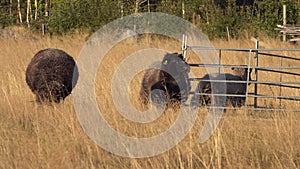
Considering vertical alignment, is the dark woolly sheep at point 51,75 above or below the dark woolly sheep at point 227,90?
above

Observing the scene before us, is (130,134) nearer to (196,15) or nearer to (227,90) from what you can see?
(227,90)

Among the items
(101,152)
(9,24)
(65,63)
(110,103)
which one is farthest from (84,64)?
(9,24)

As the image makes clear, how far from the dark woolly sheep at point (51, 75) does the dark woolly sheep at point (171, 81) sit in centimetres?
141

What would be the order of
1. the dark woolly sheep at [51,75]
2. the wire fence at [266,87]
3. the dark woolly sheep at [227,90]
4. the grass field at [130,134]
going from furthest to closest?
1. the dark woolly sheep at [227,90]
2. the dark woolly sheep at [51,75]
3. the wire fence at [266,87]
4. the grass field at [130,134]

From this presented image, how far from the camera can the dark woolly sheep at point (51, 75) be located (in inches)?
387

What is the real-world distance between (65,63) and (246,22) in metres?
16.1

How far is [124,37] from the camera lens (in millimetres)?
21219

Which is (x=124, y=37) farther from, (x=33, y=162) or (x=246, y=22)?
(x=33, y=162)

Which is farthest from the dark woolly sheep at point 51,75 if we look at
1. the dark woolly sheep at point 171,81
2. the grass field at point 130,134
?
the dark woolly sheep at point 171,81

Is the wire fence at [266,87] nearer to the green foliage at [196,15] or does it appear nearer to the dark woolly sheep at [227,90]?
the dark woolly sheep at [227,90]

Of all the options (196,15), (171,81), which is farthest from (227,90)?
(196,15)

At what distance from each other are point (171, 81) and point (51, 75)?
2197 millimetres

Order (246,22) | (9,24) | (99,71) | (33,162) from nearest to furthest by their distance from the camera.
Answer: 1. (33,162)
2. (99,71)
3. (246,22)
4. (9,24)

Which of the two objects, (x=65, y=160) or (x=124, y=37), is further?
(x=124, y=37)
